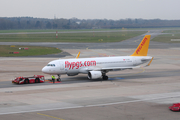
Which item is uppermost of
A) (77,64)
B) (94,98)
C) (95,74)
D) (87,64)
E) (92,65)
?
(77,64)

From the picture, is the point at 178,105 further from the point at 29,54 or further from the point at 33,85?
the point at 29,54

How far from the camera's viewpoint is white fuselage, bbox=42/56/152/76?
4301 centimetres

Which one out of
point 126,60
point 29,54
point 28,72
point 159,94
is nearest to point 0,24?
point 29,54

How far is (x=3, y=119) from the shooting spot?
72.9ft

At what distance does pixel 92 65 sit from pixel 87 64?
104 cm

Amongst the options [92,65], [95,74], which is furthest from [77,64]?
[95,74]

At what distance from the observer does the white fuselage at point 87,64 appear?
141ft

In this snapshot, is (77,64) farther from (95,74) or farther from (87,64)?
(95,74)

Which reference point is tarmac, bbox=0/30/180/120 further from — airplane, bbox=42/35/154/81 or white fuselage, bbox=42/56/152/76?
white fuselage, bbox=42/56/152/76

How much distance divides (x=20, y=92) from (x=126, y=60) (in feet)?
73.4

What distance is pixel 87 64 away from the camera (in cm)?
4503


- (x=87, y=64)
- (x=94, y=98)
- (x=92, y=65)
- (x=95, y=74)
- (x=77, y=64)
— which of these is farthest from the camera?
(x=92, y=65)

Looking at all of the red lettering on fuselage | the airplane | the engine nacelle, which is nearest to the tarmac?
the engine nacelle

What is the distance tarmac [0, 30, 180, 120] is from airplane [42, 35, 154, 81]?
160 centimetres
